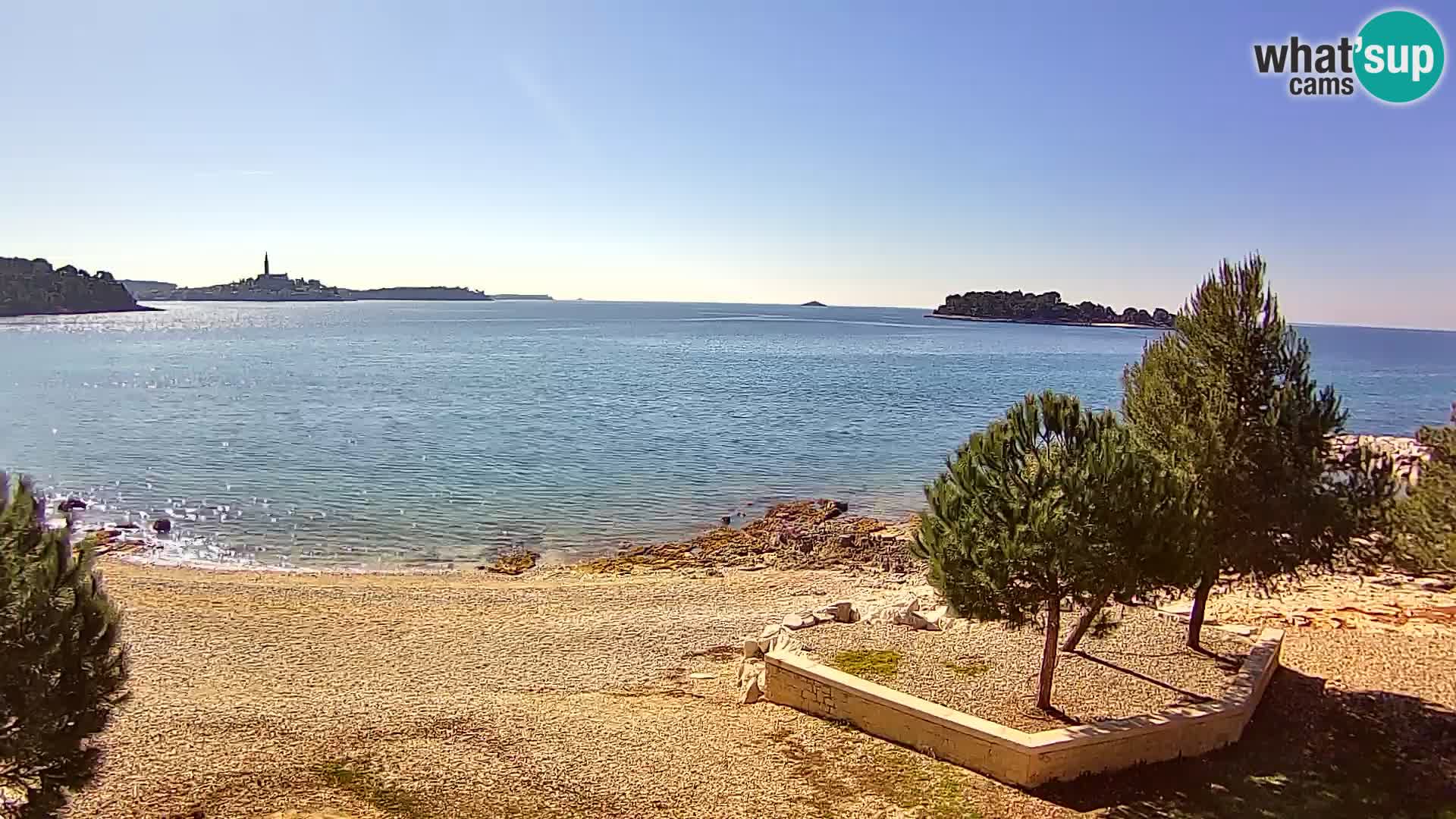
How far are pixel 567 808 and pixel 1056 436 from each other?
21.3 ft

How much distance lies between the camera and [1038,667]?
39.5 ft

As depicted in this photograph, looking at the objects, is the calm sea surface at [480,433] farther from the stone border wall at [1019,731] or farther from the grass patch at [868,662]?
the stone border wall at [1019,731]

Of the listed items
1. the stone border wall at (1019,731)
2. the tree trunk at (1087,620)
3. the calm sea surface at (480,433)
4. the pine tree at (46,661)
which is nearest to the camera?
the pine tree at (46,661)

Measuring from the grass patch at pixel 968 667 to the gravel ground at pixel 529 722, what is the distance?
23cm

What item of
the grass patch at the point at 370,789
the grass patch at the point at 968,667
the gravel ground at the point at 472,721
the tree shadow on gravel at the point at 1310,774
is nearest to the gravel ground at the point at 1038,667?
the grass patch at the point at 968,667

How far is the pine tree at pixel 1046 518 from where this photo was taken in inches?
373

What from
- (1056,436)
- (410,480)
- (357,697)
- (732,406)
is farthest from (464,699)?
(732,406)

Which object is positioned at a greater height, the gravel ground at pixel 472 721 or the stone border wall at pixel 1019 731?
the stone border wall at pixel 1019 731

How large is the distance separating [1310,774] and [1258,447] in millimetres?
3960

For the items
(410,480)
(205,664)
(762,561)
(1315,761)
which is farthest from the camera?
(410,480)

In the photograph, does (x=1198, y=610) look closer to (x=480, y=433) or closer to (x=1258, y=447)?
(x=1258, y=447)

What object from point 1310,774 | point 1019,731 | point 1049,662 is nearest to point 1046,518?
point 1049,662

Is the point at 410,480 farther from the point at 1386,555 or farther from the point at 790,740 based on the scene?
the point at 1386,555

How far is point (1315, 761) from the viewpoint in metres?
9.98
